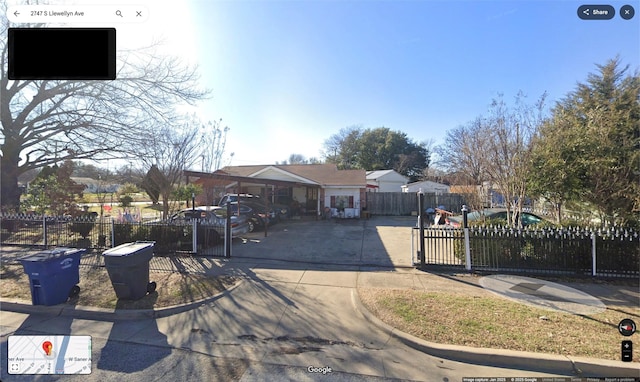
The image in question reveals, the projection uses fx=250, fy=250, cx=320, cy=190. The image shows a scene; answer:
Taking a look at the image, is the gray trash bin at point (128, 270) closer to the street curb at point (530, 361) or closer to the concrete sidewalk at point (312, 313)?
the concrete sidewalk at point (312, 313)

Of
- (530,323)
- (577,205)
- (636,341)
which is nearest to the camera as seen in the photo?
(636,341)

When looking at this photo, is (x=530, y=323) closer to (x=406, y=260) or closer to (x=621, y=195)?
(x=406, y=260)

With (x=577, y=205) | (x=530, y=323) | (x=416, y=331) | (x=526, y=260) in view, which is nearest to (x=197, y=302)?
(x=416, y=331)

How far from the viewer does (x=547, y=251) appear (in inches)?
234

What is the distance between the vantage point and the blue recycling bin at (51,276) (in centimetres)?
424

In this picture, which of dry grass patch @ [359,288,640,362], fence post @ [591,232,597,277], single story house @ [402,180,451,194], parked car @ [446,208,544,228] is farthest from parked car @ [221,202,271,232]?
single story house @ [402,180,451,194]

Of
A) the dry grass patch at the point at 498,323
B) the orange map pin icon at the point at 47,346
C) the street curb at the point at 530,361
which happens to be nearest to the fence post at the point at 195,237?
the orange map pin icon at the point at 47,346

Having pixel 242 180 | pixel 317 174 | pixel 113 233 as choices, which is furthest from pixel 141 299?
pixel 317 174

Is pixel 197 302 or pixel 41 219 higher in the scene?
pixel 41 219

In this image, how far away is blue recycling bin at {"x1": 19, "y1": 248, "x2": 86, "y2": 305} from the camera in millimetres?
4238

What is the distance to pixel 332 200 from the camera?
1811 cm

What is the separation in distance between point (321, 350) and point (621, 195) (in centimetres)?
741

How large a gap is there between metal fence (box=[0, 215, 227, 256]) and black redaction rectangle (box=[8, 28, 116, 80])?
5.79 m

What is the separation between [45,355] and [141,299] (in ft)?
7.30
